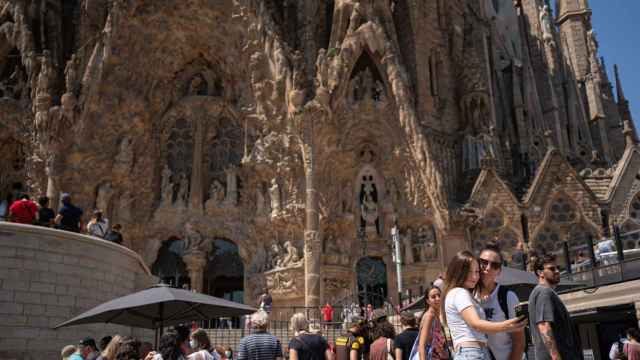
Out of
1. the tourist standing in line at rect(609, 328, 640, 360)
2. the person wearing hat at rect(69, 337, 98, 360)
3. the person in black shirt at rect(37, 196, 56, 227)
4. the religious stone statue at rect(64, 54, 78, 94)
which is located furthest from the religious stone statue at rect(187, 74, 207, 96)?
the tourist standing in line at rect(609, 328, 640, 360)

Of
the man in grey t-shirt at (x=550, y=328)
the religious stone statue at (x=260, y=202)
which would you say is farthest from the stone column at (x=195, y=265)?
the man in grey t-shirt at (x=550, y=328)

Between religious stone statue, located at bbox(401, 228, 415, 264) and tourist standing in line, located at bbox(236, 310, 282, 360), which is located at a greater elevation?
religious stone statue, located at bbox(401, 228, 415, 264)

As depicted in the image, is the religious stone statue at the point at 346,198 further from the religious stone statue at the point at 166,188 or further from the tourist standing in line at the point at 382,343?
the tourist standing in line at the point at 382,343

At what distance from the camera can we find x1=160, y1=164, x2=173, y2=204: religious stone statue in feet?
71.5

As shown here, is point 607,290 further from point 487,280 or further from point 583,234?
point 487,280

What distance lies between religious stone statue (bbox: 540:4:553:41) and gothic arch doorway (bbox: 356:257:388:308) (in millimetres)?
19759

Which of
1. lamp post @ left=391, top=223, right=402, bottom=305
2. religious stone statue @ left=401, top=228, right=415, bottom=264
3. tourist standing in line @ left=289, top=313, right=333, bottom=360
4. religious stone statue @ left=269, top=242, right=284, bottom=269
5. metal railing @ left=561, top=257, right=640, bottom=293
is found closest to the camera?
tourist standing in line @ left=289, top=313, right=333, bottom=360

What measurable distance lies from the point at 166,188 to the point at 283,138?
15.3ft

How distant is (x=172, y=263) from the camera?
72.6 ft

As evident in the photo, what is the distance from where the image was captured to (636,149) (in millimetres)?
20484

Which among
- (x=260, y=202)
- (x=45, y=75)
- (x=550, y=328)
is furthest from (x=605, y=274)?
(x=45, y=75)

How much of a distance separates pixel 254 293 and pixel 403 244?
16.5 ft

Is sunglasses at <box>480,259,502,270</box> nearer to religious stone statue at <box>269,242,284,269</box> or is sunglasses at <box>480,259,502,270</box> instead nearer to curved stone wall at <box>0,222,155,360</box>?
curved stone wall at <box>0,222,155,360</box>

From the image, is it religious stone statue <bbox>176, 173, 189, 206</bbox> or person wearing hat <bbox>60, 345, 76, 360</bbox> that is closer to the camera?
person wearing hat <bbox>60, 345, 76, 360</bbox>
